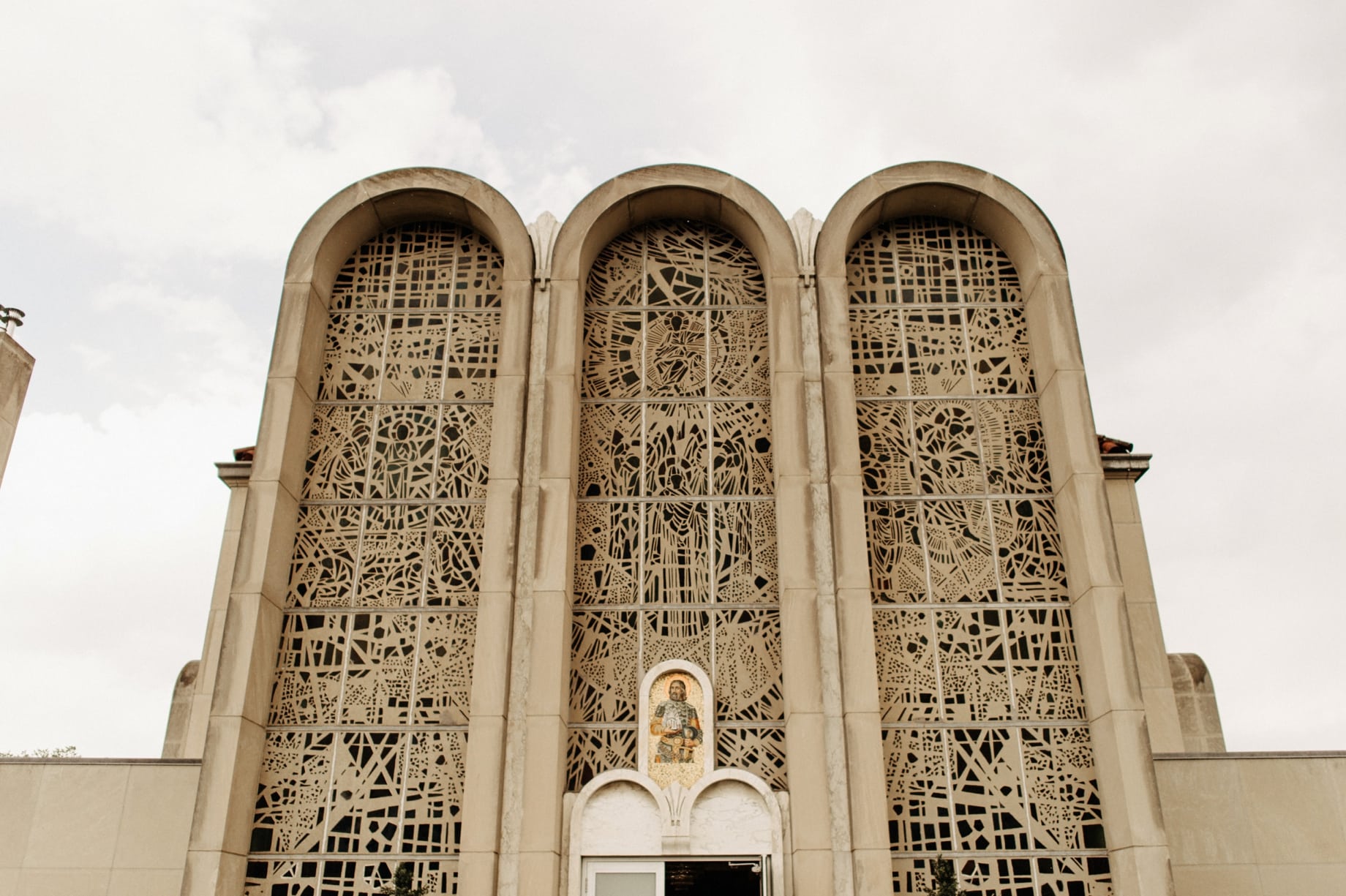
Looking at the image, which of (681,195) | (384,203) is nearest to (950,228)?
→ (681,195)

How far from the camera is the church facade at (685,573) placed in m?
11.3

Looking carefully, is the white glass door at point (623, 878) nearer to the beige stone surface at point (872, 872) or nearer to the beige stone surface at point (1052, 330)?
the beige stone surface at point (872, 872)

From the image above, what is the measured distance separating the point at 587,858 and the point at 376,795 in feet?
7.76

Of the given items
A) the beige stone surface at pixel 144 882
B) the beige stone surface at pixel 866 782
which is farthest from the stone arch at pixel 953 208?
the beige stone surface at pixel 144 882

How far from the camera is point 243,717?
11.5 meters

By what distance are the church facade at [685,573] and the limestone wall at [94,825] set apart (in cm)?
30

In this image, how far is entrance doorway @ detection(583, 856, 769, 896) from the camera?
1110 cm

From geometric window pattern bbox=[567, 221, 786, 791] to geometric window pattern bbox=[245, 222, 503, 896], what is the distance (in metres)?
1.36

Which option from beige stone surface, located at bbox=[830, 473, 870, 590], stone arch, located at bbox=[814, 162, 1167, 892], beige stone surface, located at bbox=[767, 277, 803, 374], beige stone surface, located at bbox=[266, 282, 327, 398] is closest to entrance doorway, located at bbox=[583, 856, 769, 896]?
stone arch, located at bbox=[814, 162, 1167, 892]

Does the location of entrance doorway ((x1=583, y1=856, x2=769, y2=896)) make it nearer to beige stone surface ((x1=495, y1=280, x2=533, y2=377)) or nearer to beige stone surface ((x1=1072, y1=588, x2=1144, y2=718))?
beige stone surface ((x1=1072, y1=588, x2=1144, y2=718))

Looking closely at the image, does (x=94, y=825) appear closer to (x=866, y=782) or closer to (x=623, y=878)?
(x=623, y=878)

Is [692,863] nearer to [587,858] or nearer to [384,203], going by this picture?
[587,858]

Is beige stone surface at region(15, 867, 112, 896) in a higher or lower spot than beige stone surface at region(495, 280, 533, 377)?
lower

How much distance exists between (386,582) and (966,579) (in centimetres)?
665
